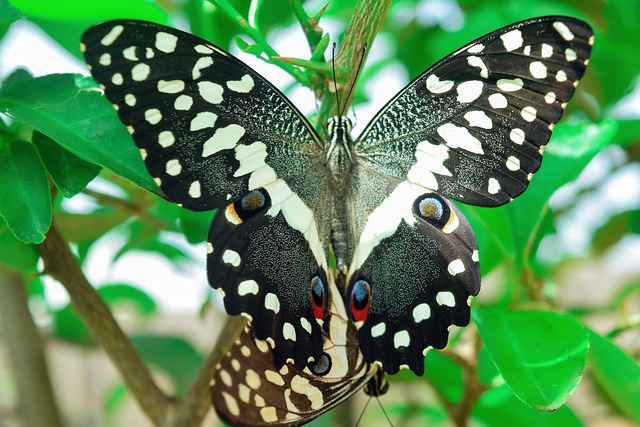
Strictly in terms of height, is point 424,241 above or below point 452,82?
below

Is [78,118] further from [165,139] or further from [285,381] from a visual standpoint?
[285,381]

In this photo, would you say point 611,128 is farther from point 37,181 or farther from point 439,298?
point 37,181

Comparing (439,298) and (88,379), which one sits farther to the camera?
(88,379)

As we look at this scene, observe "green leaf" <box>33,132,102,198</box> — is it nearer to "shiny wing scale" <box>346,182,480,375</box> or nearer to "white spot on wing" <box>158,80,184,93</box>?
"white spot on wing" <box>158,80,184,93</box>

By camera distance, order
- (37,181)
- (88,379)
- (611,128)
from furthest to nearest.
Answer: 1. (88,379)
2. (611,128)
3. (37,181)

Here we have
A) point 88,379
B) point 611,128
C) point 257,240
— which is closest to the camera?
point 257,240

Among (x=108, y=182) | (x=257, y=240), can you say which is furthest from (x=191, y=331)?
(x=257, y=240)

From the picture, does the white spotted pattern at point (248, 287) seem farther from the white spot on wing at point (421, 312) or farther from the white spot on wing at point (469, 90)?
the white spot on wing at point (469, 90)
